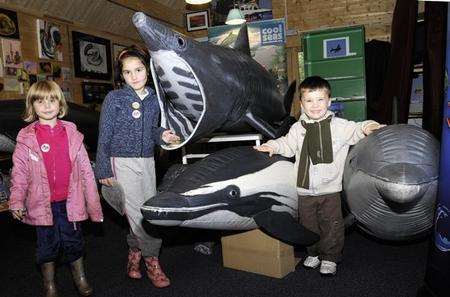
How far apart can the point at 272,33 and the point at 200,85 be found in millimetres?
5134

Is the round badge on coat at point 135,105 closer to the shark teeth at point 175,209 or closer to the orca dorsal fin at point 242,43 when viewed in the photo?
the shark teeth at point 175,209

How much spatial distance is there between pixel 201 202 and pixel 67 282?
1.13 meters

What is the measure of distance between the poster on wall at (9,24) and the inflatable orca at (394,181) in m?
4.54

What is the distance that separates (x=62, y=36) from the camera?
6.15 meters

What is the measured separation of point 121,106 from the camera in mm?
2438

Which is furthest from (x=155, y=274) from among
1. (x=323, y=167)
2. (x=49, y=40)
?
(x=49, y=40)

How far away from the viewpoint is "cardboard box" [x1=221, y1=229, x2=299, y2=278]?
8.05ft

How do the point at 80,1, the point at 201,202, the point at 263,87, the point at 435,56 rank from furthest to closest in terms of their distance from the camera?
the point at 80,1 < the point at 435,56 < the point at 263,87 < the point at 201,202

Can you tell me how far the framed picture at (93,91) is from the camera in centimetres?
645

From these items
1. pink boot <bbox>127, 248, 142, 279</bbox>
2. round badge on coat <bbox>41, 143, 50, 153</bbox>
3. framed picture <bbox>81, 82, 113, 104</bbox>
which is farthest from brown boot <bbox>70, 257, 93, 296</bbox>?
framed picture <bbox>81, 82, 113, 104</bbox>

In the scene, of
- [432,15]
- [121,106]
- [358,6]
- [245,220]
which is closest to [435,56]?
[432,15]

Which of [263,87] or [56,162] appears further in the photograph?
[263,87]

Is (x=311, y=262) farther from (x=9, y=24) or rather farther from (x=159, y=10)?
(x=159, y=10)

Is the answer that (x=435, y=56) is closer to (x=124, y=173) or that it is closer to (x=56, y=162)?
(x=124, y=173)
